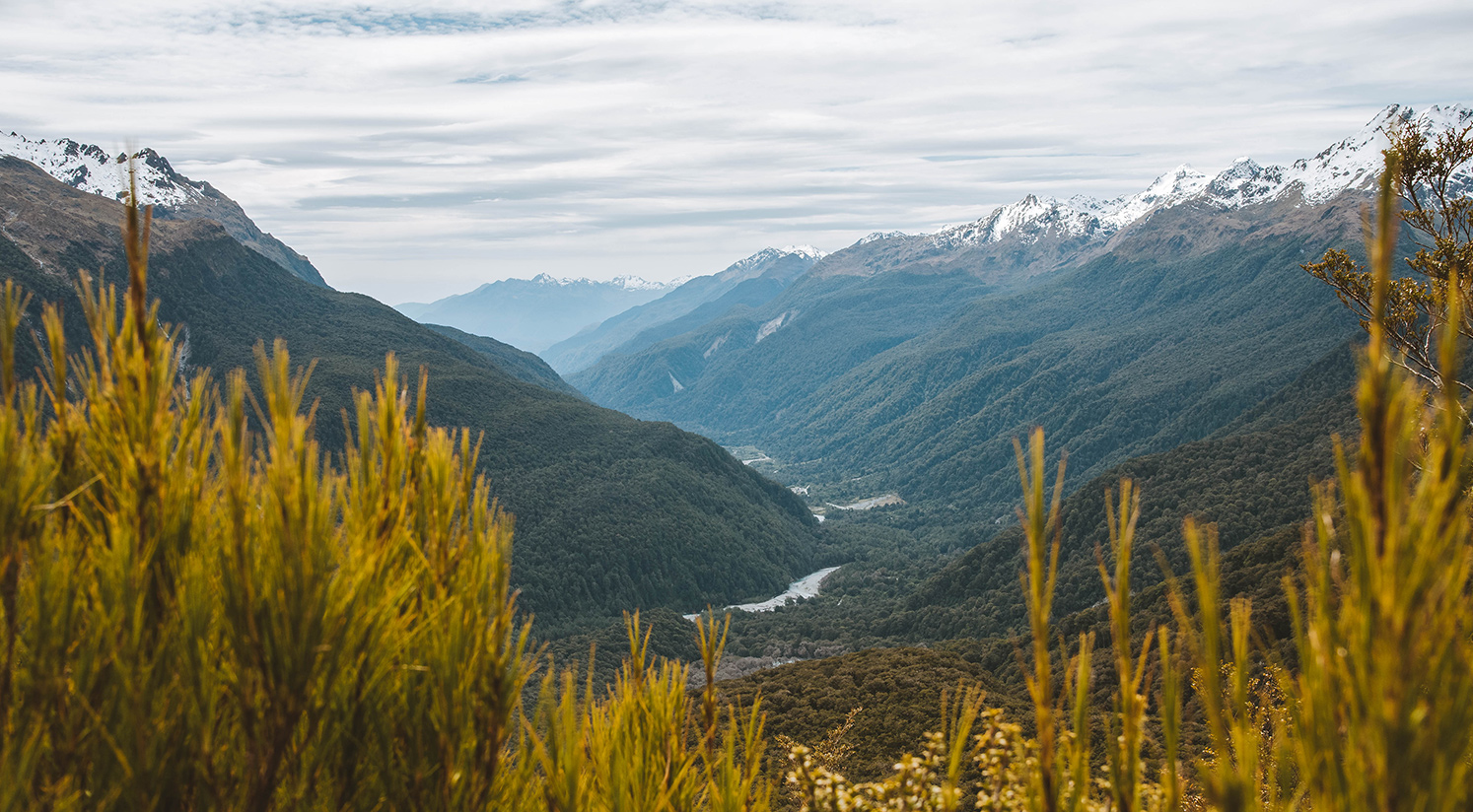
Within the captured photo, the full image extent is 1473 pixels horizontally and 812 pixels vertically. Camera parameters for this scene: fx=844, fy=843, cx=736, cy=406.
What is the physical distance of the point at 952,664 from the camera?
58562 mm

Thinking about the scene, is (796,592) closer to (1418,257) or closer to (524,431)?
(524,431)

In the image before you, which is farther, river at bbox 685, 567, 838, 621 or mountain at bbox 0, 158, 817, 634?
river at bbox 685, 567, 838, 621

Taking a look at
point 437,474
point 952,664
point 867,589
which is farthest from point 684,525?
point 437,474

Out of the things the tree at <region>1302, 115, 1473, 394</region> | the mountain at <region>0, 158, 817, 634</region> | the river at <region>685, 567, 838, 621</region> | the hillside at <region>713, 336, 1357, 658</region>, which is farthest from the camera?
the river at <region>685, 567, 838, 621</region>

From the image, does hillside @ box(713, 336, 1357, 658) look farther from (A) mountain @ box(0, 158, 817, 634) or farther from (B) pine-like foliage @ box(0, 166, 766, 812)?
(B) pine-like foliage @ box(0, 166, 766, 812)

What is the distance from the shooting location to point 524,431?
530ft

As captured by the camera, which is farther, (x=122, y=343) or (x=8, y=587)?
(x=122, y=343)

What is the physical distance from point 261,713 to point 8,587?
155cm

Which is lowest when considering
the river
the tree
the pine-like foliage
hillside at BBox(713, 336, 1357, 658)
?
the river

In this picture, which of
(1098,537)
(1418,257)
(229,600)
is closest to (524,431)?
(1098,537)

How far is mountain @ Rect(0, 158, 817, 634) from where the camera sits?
13312cm

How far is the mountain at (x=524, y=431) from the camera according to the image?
133 m

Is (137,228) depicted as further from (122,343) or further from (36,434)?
(36,434)

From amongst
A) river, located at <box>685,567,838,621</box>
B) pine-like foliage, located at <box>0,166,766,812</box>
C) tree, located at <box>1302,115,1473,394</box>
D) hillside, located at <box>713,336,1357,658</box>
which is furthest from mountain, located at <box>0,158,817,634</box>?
pine-like foliage, located at <box>0,166,766,812</box>
